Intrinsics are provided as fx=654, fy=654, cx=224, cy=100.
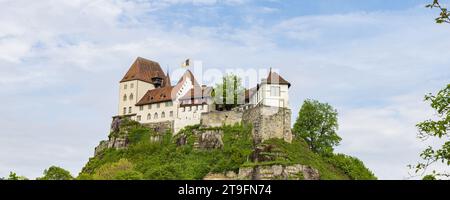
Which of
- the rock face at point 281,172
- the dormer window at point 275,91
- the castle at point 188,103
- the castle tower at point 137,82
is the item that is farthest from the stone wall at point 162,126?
the rock face at point 281,172

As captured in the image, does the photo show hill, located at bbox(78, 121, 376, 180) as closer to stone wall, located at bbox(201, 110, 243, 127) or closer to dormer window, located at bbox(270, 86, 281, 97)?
stone wall, located at bbox(201, 110, 243, 127)

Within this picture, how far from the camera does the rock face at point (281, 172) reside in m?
73.5

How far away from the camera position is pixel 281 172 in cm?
7356

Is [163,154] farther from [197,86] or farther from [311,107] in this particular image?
[311,107]

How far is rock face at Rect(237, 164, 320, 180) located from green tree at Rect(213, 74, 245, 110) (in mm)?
13174

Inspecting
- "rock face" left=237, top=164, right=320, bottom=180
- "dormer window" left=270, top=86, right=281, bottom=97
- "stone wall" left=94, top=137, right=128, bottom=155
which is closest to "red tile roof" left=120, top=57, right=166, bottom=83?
"stone wall" left=94, top=137, right=128, bottom=155

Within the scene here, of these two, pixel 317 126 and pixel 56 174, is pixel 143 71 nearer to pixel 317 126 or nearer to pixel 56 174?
pixel 56 174

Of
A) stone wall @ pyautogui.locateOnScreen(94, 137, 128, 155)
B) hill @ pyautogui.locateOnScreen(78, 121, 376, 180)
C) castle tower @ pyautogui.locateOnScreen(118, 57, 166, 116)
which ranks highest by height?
castle tower @ pyautogui.locateOnScreen(118, 57, 166, 116)

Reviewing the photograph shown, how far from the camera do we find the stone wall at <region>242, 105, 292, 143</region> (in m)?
79.2

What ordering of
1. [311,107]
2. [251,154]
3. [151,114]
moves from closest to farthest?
[251,154] < [311,107] < [151,114]

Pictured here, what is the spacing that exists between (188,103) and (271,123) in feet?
43.9
